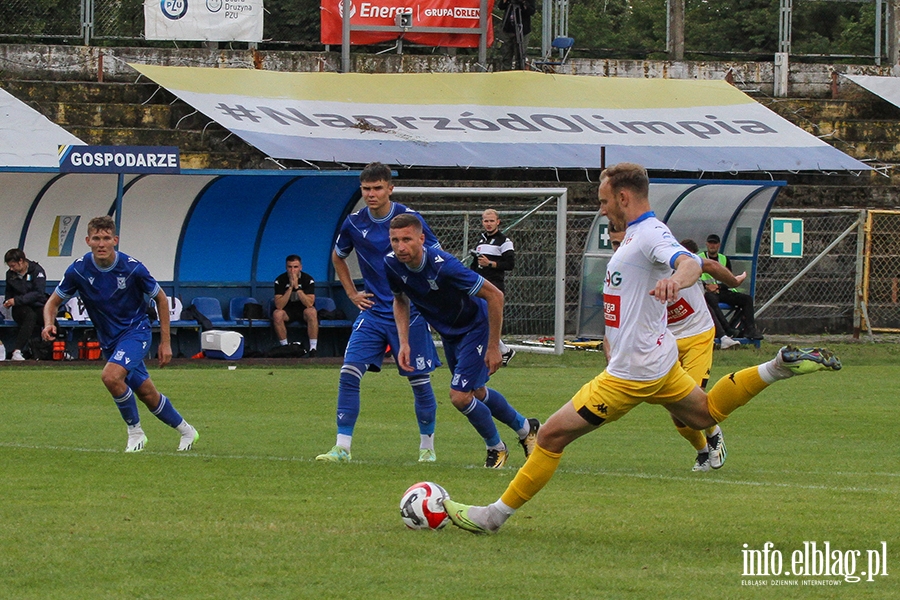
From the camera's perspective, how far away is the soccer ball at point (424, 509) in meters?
6.55

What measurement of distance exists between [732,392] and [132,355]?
4798 mm

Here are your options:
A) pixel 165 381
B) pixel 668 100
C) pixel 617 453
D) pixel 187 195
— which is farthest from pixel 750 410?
pixel 668 100

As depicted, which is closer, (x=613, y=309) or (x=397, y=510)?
(x=613, y=309)

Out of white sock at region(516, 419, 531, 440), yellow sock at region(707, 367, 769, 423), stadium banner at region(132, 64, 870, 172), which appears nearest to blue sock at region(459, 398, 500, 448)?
white sock at region(516, 419, 531, 440)

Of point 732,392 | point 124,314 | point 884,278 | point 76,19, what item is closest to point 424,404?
point 124,314

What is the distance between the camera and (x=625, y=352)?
6.50 m

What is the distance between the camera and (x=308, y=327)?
20109mm

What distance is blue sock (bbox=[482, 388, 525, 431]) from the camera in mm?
9414

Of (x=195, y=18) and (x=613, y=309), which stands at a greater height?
(x=195, y=18)

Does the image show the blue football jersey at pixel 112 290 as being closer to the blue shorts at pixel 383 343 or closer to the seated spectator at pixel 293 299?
the blue shorts at pixel 383 343

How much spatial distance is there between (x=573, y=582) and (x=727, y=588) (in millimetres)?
606

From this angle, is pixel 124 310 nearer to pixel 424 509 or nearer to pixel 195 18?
pixel 424 509

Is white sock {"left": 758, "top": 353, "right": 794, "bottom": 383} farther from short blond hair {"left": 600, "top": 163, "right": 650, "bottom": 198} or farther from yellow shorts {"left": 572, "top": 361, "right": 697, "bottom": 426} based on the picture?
short blond hair {"left": 600, "top": 163, "right": 650, "bottom": 198}

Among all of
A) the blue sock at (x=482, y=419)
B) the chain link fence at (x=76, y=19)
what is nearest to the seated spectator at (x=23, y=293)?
the chain link fence at (x=76, y=19)
